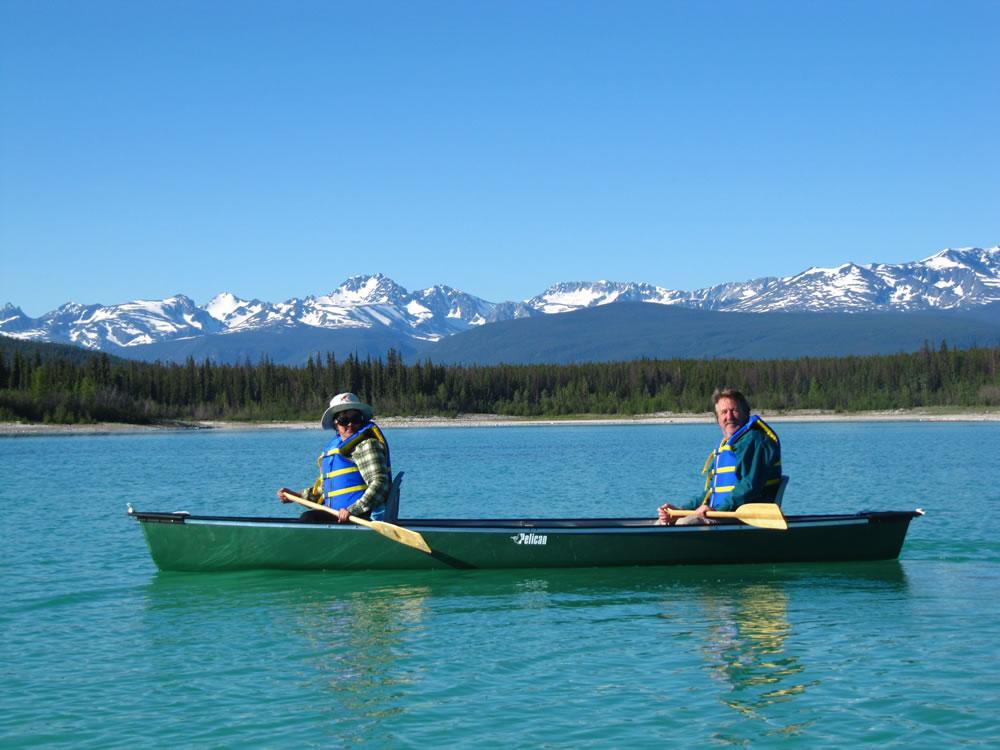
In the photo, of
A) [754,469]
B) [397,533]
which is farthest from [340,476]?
[754,469]

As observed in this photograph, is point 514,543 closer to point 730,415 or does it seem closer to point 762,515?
point 762,515

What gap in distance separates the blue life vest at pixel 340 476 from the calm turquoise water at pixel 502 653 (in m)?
1.35

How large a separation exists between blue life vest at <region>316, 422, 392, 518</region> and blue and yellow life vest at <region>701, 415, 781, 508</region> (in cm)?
485

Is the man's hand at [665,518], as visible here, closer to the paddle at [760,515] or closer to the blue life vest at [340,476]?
the paddle at [760,515]

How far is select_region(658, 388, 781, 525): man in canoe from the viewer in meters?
16.8

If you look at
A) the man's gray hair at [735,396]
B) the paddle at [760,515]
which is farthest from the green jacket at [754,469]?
the man's gray hair at [735,396]

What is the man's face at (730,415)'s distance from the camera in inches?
655

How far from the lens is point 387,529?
59.4 feet

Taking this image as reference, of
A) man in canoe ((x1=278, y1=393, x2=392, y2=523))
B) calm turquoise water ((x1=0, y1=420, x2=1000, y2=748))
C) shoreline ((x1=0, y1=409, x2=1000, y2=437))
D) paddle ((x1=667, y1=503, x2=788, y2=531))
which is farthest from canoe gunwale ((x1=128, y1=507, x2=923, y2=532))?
shoreline ((x1=0, y1=409, x2=1000, y2=437))

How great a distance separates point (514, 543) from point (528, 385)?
450 ft

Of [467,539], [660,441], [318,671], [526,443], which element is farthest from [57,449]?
[318,671]

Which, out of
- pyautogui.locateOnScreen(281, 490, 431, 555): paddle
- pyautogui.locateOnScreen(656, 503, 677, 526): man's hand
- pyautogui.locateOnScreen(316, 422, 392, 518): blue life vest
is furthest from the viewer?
pyautogui.locateOnScreen(656, 503, 677, 526): man's hand

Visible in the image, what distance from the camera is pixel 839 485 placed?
36969 mm

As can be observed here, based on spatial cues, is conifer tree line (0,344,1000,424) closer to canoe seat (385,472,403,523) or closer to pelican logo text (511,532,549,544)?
canoe seat (385,472,403,523)
